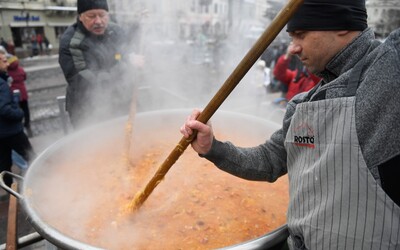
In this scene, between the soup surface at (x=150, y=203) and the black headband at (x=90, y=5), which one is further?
the black headband at (x=90, y=5)

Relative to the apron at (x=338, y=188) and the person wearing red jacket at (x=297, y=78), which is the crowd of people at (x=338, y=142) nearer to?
the apron at (x=338, y=188)

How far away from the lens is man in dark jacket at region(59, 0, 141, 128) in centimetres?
351

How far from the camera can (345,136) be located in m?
1.05

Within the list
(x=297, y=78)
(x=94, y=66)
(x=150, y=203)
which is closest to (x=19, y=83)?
(x=94, y=66)

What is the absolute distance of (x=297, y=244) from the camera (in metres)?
1.33

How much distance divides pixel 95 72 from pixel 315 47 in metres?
3.10

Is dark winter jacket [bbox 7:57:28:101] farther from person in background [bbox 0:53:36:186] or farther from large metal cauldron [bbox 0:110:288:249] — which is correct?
large metal cauldron [bbox 0:110:288:249]

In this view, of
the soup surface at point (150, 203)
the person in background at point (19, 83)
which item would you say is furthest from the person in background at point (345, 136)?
the person in background at point (19, 83)

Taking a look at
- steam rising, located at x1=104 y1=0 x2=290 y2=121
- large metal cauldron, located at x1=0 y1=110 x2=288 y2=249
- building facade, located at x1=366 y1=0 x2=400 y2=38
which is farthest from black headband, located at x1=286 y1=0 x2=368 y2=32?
steam rising, located at x1=104 y1=0 x2=290 y2=121

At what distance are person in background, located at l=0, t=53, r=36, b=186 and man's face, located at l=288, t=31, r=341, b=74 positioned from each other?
12.7 ft

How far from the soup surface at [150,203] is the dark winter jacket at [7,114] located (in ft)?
5.36

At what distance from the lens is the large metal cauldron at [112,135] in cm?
156

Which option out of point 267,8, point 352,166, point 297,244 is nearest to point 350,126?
point 352,166

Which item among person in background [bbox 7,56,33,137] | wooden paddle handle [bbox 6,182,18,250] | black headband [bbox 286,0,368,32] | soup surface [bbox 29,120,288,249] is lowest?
person in background [bbox 7,56,33,137]
